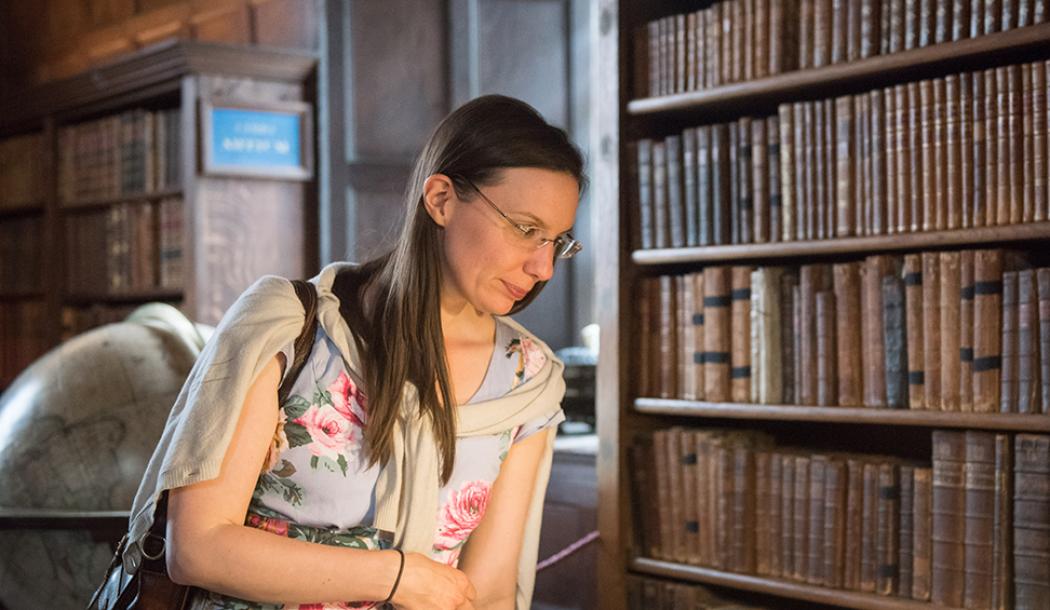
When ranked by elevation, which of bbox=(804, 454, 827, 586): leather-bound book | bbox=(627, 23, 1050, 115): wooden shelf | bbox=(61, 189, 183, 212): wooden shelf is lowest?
bbox=(804, 454, 827, 586): leather-bound book

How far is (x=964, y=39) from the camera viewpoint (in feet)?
8.03

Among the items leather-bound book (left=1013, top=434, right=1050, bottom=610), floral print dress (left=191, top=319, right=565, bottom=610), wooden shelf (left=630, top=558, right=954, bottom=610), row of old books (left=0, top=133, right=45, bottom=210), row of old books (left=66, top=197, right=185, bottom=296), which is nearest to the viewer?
floral print dress (left=191, top=319, right=565, bottom=610)

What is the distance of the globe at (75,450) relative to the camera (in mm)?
2746

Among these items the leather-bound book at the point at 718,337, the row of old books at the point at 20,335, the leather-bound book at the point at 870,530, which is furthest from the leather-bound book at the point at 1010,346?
the row of old books at the point at 20,335

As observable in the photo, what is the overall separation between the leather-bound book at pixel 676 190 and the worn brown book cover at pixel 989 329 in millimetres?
778

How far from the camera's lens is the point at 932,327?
8.23ft

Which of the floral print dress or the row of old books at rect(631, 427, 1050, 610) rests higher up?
the floral print dress

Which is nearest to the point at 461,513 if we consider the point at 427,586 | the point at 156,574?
the point at 427,586

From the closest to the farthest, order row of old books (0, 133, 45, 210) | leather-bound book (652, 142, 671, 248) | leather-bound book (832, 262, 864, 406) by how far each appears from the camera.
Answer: leather-bound book (832, 262, 864, 406) → leather-bound book (652, 142, 671, 248) → row of old books (0, 133, 45, 210)

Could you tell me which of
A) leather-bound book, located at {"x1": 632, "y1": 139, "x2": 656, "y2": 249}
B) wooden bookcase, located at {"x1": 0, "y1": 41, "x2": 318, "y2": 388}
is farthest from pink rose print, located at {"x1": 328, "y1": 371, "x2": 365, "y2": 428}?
wooden bookcase, located at {"x1": 0, "y1": 41, "x2": 318, "y2": 388}

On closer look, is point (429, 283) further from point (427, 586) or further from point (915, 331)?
point (915, 331)

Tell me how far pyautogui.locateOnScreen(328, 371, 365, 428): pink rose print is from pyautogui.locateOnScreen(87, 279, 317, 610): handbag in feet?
0.20

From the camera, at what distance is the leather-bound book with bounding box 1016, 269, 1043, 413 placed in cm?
237

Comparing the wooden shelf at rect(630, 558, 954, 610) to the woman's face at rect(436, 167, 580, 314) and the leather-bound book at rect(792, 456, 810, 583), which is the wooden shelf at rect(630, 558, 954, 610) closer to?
the leather-bound book at rect(792, 456, 810, 583)
